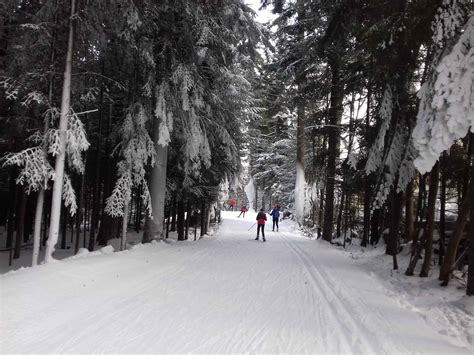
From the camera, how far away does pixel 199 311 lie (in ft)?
19.9

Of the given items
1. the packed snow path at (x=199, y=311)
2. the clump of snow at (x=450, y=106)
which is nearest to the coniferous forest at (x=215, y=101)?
the clump of snow at (x=450, y=106)

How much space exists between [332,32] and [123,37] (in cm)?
589

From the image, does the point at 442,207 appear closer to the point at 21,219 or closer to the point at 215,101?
the point at 215,101

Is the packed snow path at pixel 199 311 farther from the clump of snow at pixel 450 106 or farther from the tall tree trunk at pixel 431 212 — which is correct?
the clump of snow at pixel 450 106

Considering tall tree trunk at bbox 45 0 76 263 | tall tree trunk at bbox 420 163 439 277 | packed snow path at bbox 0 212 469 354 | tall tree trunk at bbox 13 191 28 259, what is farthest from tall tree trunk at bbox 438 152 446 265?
tall tree trunk at bbox 13 191 28 259

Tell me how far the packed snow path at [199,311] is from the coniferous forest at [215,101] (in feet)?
6.16

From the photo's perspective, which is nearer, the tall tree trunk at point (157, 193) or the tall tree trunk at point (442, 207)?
the tall tree trunk at point (442, 207)

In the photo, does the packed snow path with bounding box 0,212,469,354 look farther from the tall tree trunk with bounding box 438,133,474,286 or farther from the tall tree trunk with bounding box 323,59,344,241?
the tall tree trunk with bounding box 323,59,344,241

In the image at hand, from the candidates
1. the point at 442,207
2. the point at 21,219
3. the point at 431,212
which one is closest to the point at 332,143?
the point at 442,207

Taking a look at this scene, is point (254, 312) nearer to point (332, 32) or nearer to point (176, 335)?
point (176, 335)

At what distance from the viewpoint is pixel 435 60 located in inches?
240

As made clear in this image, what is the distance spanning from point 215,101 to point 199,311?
398 inches

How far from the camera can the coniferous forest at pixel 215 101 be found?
7117 millimetres

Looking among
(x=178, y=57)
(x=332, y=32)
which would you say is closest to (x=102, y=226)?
(x=178, y=57)
